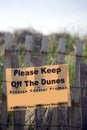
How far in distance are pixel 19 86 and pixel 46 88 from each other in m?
0.27

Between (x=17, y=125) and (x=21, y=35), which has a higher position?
(x=21, y=35)

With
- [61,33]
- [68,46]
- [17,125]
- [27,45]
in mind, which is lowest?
[17,125]

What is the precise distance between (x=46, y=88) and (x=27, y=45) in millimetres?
1107

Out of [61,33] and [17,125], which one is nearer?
[17,125]

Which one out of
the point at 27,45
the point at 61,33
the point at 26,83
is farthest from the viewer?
the point at 61,33

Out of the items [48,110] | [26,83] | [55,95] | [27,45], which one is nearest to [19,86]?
[26,83]

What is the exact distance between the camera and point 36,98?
14.7 ft

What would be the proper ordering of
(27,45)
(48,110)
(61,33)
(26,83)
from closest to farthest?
(26,83)
(48,110)
(27,45)
(61,33)

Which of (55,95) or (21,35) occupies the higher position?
(21,35)

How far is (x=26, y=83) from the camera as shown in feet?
14.7

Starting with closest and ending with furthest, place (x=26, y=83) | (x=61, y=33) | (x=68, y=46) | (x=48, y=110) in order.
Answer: (x=26, y=83) → (x=48, y=110) → (x=68, y=46) → (x=61, y=33)

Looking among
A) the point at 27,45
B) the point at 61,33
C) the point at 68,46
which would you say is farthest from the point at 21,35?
the point at 27,45

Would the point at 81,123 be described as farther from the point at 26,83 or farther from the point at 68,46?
the point at 68,46

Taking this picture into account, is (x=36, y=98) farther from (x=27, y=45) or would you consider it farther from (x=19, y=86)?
(x=27, y=45)
